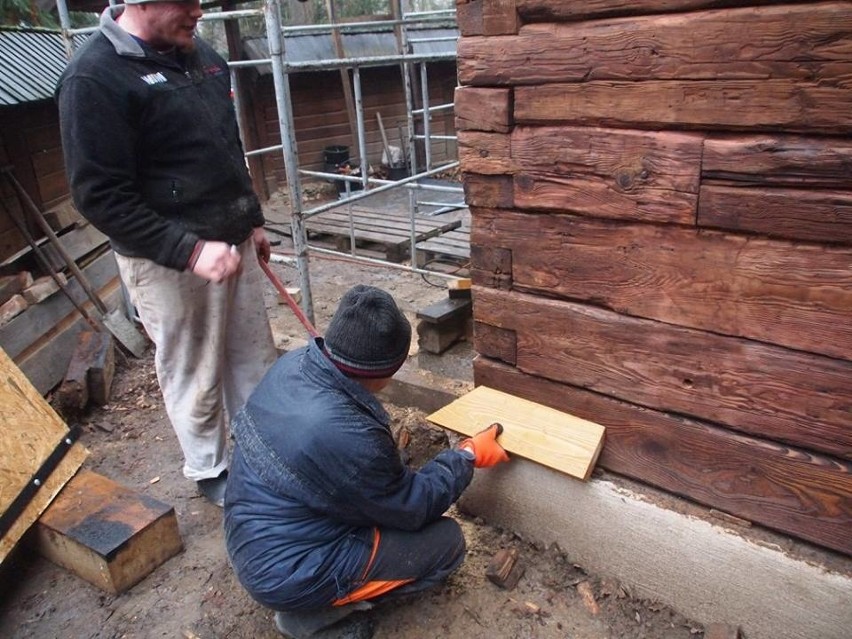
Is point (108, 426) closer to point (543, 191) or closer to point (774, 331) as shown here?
point (543, 191)

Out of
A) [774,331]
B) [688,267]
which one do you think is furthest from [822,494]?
[688,267]

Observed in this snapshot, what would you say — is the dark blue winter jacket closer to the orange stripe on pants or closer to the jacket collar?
the orange stripe on pants

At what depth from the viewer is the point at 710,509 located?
7.38 feet

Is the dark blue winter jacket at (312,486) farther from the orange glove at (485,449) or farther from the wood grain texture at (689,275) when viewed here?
the wood grain texture at (689,275)

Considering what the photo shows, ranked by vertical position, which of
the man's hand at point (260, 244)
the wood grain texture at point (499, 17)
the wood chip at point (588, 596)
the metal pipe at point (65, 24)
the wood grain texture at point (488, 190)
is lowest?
the wood chip at point (588, 596)

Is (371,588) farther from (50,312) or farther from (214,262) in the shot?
(50,312)

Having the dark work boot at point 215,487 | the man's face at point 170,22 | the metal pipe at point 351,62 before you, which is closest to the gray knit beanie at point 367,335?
the man's face at point 170,22

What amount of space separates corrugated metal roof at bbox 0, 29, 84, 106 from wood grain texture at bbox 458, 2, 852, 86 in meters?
3.27

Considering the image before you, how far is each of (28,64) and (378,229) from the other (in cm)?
315

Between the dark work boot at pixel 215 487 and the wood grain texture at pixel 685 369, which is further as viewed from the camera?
the dark work boot at pixel 215 487

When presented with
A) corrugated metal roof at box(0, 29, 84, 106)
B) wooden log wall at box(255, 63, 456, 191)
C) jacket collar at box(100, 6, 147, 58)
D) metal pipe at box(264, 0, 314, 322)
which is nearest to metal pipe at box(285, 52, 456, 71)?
metal pipe at box(264, 0, 314, 322)

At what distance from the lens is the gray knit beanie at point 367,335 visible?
1.94 metres

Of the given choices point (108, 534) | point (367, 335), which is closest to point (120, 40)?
point (367, 335)

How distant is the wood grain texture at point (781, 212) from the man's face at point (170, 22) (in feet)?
6.10
